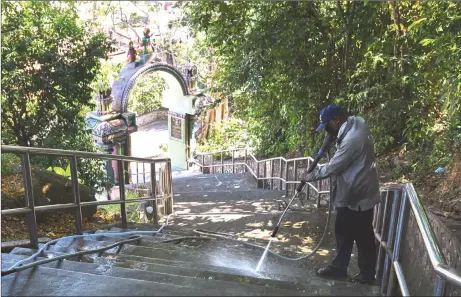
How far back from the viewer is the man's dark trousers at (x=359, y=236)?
327 centimetres

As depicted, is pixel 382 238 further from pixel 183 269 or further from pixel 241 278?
pixel 183 269

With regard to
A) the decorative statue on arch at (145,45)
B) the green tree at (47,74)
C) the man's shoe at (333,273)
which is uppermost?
the decorative statue on arch at (145,45)

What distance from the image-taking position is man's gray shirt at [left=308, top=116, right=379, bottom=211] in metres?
3.16

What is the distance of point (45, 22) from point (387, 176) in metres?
7.30

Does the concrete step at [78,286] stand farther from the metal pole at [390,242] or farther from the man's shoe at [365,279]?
the man's shoe at [365,279]

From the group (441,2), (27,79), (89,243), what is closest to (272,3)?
(441,2)

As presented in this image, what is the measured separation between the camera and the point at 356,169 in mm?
3186

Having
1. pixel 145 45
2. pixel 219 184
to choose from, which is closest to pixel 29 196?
pixel 219 184

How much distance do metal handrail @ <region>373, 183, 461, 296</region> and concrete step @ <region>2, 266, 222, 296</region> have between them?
95 centimetres

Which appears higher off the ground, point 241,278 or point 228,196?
point 241,278

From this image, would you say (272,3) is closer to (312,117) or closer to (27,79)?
(312,117)

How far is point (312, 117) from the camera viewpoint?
32.6 ft

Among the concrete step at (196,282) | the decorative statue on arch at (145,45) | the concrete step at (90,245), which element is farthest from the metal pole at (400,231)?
the decorative statue on arch at (145,45)

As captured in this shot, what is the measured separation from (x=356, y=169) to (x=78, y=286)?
7.19 feet
